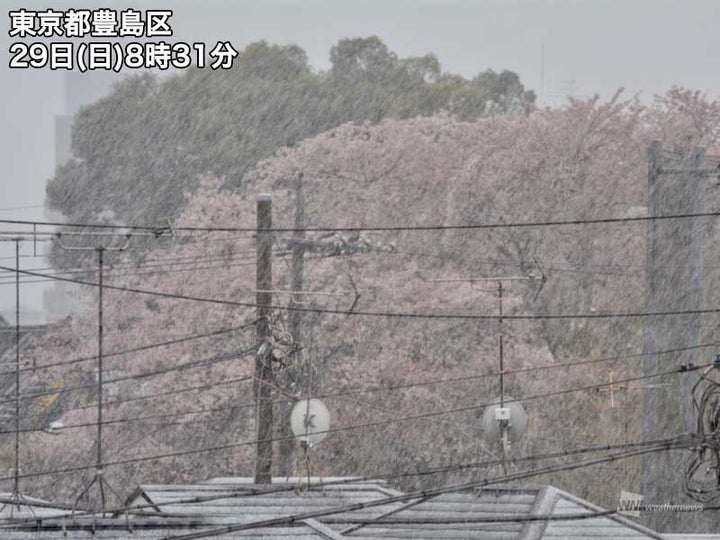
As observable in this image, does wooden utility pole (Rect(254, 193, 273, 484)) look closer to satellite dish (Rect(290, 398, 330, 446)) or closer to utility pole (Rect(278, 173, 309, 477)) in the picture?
utility pole (Rect(278, 173, 309, 477))

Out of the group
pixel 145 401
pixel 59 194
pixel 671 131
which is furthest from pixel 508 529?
pixel 59 194

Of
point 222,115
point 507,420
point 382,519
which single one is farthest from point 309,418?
point 222,115

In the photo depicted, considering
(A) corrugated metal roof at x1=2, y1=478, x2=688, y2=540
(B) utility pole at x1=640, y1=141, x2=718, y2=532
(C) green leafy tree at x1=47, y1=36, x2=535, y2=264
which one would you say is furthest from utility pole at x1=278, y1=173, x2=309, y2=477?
(C) green leafy tree at x1=47, y1=36, x2=535, y2=264

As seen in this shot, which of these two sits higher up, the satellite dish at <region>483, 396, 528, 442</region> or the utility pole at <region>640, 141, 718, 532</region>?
the utility pole at <region>640, 141, 718, 532</region>

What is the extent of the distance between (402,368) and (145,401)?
4587 millimetres

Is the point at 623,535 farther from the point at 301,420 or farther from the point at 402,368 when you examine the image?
the point at 402,368

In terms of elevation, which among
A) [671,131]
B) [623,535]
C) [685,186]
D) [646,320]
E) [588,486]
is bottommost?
[588,486]

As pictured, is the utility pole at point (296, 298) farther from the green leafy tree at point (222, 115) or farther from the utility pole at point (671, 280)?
the green leafy tree at point (222, 115)

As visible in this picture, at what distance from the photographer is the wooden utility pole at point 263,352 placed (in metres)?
13.2

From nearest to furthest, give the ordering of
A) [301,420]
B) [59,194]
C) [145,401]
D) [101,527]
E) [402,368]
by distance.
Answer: [101,527], [301,420], [402,368], [145,401], [59,194]

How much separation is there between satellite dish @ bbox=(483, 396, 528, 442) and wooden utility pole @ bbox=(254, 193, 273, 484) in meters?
2.25

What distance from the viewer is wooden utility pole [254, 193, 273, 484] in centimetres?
1320

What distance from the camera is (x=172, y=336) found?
2244cm

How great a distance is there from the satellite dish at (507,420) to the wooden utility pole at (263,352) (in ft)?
7.40
